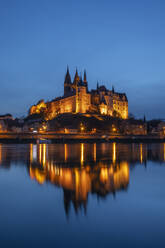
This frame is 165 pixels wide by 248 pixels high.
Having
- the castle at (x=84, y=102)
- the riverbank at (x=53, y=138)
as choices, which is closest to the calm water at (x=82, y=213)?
the riverbank at (x=53, y=138)

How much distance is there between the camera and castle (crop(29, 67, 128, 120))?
10388cm

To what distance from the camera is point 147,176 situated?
10141mm

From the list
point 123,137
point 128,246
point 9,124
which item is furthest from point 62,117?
point 128,246

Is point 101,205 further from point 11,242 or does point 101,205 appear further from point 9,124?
point 9,124

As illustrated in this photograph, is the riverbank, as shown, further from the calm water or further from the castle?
the calm water

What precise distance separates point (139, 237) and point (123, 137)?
7044 cm

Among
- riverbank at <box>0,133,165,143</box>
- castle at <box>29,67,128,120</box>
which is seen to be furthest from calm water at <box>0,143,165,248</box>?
castle at <box>29,67,128,120</box>

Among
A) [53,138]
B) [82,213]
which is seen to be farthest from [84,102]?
[82,213]

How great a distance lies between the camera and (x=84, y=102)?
342 feet

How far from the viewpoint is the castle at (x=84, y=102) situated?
103875 mm

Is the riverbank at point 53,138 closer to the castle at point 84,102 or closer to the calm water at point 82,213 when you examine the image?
the castle at point 84,102

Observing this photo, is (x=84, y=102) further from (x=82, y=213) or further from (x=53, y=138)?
(x=82, y=213)

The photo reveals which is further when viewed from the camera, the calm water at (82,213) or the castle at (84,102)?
the castle at (84,102)

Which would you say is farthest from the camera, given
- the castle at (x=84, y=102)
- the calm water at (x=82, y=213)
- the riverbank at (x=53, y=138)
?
the castle at (x=84, y=102)
